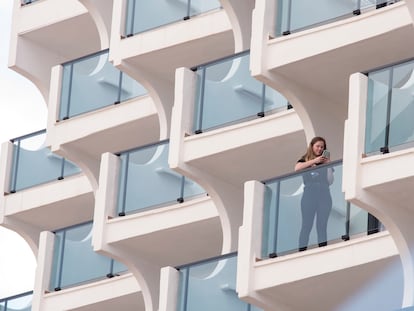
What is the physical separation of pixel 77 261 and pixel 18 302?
2.06 metres

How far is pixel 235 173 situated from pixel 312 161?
6.17 m

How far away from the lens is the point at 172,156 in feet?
162

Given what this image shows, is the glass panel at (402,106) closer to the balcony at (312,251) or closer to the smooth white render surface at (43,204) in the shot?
the balcony at (312,251)

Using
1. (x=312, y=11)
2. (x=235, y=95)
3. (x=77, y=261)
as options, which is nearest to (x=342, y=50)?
(x=312, y=11)

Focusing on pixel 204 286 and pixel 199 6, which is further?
pixel 199 6

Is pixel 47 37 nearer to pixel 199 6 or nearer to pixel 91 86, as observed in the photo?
pixel 91 86

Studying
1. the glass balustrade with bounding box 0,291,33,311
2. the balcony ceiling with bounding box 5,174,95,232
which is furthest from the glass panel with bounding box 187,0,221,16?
the glass balustrade with bounding box 0,291,33,311

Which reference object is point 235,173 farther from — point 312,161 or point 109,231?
point 312,161

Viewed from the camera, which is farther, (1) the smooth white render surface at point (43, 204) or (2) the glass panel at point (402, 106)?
(1) the smooth white render surface at point (43, 204)

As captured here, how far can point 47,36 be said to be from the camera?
189 ft

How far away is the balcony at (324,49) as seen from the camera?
44.8m

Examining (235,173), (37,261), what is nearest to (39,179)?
(37,261)

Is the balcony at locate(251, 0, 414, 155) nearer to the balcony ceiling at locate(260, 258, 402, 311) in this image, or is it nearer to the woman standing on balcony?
the woman standing on balcony

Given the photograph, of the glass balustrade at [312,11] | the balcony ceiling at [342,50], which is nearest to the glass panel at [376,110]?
the balcony ceiling at [342,50]
